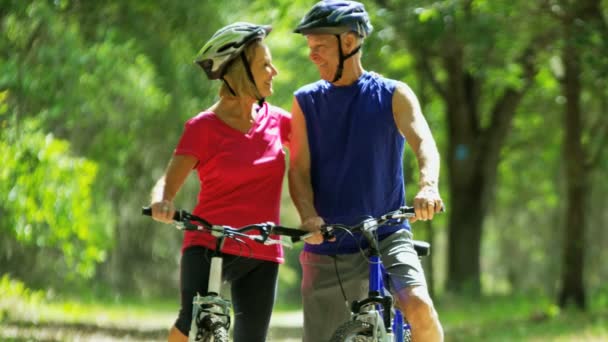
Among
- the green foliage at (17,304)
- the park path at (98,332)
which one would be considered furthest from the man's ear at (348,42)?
the green foliage at (17,304)

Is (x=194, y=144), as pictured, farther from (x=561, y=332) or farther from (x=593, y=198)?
(x=593, y=198)

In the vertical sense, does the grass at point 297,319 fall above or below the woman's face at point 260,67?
below

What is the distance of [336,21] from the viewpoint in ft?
17.3

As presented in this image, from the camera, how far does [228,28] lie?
5246 millimetres

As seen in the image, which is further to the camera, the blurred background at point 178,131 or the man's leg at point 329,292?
the blurred background at point 178,131

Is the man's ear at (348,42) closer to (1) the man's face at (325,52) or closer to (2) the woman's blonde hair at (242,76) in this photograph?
(1) the man's face at (325,52)

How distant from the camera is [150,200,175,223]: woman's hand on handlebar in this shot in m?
4.80

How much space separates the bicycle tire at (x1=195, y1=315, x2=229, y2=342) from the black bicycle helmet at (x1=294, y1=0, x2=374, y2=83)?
1.29m

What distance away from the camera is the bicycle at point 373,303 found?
185 inches

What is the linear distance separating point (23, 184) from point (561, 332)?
6972 mm

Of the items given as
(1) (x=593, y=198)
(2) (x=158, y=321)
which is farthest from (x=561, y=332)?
(1) (x=593, y=198)

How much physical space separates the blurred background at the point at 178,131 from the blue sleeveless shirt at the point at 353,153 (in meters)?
5.72

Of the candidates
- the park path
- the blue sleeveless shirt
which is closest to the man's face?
the blue sleeveless shirt

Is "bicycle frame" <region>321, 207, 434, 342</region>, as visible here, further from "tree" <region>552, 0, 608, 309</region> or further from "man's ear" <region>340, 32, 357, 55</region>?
"tree" <region>552, 0, 608, 309</region>
